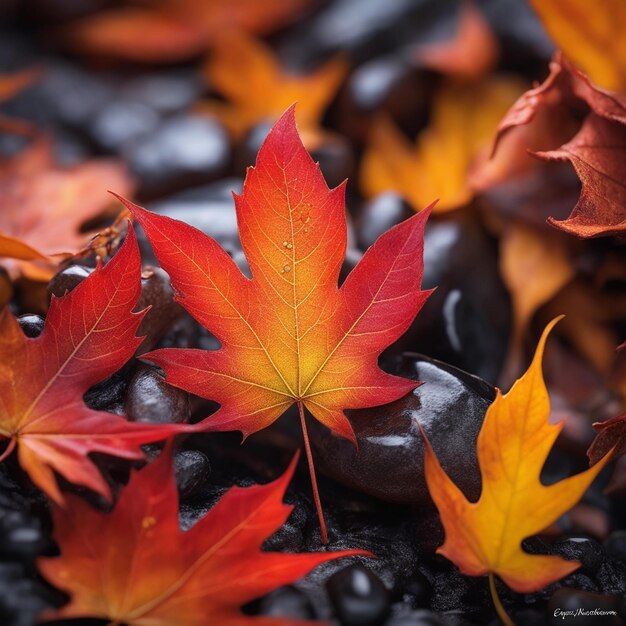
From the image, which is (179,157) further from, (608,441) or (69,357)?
(608,441)

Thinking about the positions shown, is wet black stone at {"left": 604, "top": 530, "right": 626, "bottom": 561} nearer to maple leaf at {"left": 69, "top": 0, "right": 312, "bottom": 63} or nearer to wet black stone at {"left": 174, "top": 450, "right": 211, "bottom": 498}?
wet black stone at {"left": 174, "top": 450, "right": 211, "bottom": 498}

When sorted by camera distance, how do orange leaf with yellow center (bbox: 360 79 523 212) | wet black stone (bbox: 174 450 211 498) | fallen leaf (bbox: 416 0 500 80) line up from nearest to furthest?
wet black stone (bbox: 174 450 211 498), orange leaf with yellow center (bbox: 360 79 523 212), fallen leaf (bbox: 416 0 500 80)

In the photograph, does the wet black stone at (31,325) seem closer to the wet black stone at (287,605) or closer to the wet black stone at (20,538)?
the wet black stone at (20,538)

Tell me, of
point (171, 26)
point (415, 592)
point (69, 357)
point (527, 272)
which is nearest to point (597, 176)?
point (527, 272)

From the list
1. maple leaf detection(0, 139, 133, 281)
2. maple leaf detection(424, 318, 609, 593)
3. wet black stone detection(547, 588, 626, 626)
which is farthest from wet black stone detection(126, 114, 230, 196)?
wet black stone detection(547, 588, 626, 626)

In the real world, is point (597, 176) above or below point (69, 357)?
above

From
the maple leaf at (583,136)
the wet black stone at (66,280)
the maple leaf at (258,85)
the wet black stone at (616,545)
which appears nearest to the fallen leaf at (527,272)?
the maple leaf at (583,136)
